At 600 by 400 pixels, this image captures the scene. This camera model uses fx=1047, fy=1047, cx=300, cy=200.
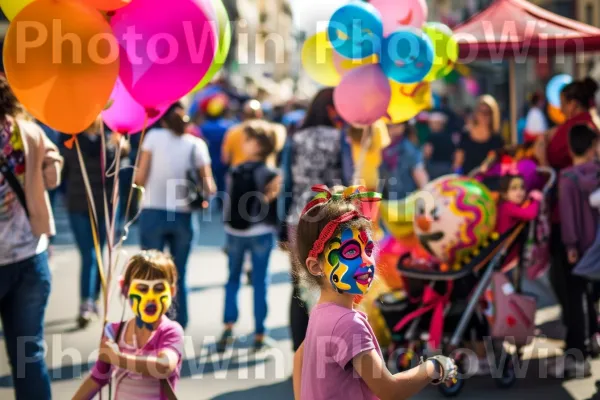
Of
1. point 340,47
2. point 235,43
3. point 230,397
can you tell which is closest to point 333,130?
point 340,47

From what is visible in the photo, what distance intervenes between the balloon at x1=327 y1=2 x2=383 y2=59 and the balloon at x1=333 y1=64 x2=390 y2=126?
0.12m

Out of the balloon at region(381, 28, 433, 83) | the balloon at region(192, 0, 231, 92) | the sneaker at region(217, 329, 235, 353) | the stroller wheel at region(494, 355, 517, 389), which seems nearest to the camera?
the balloon at region(192, 0, 231, 92)

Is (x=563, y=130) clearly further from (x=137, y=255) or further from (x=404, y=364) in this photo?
(x=137, y=255)

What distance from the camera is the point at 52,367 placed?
7.43 m

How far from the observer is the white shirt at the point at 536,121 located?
1294 cm

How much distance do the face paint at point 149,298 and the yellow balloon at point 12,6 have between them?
1359 mm

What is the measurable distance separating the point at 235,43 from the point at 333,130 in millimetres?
47324

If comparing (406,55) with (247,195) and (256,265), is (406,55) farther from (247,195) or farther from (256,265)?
(256,265)

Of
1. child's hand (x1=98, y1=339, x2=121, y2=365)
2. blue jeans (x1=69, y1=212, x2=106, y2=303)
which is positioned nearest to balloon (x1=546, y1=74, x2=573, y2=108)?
blue jeans (x1=69, y1=212, x2=106, y2=303)

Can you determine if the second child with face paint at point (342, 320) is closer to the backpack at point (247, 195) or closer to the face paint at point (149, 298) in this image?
the face paint at point (149, 298)

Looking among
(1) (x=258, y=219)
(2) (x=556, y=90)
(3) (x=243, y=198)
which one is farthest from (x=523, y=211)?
(2) (x=556, y=90)

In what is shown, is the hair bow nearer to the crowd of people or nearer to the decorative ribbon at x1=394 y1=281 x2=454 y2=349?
the crowd of people

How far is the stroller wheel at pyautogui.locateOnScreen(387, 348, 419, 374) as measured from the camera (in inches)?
276

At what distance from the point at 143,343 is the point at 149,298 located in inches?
8.0
